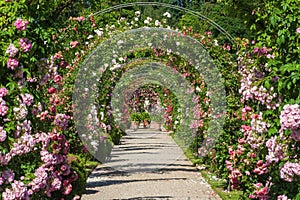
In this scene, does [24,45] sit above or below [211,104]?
above

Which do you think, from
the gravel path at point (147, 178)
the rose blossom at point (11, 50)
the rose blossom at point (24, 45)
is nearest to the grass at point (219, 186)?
the gravel path at point (147, 178)

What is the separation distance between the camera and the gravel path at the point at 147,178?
8656mm

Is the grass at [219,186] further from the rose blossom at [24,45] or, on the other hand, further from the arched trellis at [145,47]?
the rose blossom at [24,45]

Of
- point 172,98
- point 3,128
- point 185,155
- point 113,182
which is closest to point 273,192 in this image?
point 3,128

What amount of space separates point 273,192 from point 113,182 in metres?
4.94

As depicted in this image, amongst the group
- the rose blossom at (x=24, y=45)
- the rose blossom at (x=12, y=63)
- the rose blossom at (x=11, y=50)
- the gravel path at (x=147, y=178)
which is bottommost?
the gravel path at (x=147, y=178)

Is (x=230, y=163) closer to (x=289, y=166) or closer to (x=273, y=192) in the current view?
(x=273, y=192)

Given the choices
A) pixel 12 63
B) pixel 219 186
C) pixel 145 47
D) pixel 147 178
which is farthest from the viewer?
pixel 145 47

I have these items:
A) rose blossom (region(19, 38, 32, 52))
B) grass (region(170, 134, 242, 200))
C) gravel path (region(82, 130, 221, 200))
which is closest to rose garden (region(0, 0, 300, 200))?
rose blossom (region(19, 38, 32, 52))

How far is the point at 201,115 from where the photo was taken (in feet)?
39.7

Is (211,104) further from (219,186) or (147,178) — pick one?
(219,186)

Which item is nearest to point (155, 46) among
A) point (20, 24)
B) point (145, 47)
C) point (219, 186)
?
point (145, 47)

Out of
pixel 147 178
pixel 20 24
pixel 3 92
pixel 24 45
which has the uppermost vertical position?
pixel 20 24

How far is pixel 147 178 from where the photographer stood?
35.7 ft
